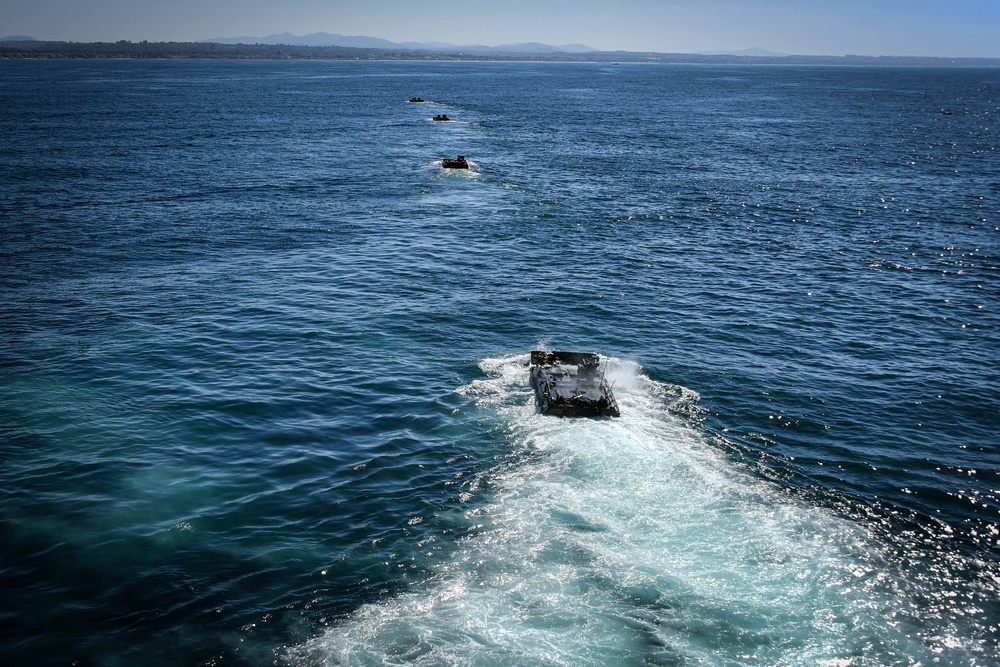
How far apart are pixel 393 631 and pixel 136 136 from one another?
125850 millimetres

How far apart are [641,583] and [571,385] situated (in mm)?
13994

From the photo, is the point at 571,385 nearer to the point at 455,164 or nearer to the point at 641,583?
the point at 641,583

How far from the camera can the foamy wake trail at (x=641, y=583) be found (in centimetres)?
2111

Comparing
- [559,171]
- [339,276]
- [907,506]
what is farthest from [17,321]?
[559,171]

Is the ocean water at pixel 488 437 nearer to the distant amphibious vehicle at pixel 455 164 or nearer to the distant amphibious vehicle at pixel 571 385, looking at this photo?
the distant amphibious vehicle at pixel 571 385

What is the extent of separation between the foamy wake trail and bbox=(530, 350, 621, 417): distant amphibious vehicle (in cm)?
277

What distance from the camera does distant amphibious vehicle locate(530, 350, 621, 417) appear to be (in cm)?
3475

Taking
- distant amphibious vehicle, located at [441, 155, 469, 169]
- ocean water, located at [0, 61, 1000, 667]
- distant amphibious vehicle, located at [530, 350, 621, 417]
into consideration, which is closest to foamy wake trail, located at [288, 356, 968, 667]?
ocean water, located at [0, 61, 1000, 667]

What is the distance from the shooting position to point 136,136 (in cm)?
12456

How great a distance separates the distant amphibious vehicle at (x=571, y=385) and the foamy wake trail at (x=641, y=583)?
2.77 meters

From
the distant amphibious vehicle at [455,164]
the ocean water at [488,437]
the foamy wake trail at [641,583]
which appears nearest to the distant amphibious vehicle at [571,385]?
the ocean water at [488,437]

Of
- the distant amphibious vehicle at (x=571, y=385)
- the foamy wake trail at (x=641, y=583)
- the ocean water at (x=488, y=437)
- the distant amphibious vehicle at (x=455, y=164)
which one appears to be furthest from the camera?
the distant amphibious vehicle at (x=455, y=164)

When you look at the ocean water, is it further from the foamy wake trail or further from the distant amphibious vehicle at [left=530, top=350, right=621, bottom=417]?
the distant amphibious vehicle at [left=530, top=350, right=621, bottom=417]

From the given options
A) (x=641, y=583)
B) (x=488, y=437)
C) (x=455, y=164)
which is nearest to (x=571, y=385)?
(x=488, y=437)
